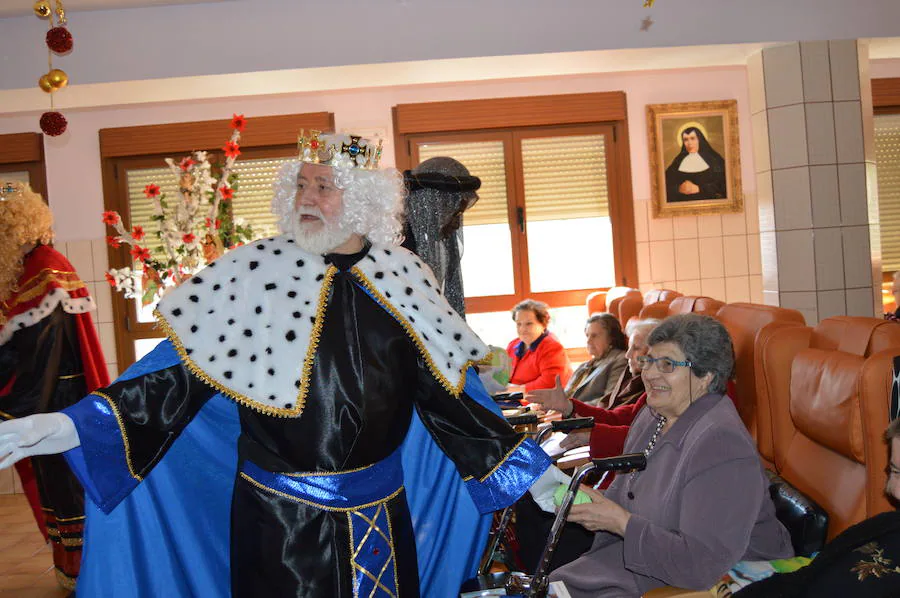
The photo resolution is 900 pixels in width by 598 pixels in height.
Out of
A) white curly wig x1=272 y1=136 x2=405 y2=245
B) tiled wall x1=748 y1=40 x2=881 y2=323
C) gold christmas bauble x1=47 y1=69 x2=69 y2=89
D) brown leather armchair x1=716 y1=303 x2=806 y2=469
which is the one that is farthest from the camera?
tiled wall x1=748 y1=40 x2=881 y2=323

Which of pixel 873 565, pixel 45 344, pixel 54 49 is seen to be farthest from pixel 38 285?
pixel 873 565

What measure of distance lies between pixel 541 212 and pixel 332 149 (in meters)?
4.89

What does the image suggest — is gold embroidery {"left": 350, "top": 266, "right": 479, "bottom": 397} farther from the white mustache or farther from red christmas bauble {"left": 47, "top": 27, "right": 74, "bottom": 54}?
red christmas bauble {"left": 47, "top": 27, "right": 74, "bottom": 54}

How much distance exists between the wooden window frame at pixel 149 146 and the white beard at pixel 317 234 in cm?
479

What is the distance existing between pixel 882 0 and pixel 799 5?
50 cm

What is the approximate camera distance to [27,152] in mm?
6617

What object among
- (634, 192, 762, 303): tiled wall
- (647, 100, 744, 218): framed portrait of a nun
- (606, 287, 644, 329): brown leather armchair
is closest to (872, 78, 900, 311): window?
(634, 192, 762, 303): tiled wall

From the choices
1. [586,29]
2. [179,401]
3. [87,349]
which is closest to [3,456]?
[179,401]

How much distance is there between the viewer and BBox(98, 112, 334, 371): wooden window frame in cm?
666

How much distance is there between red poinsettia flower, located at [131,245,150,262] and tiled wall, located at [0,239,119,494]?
2932 millimetres

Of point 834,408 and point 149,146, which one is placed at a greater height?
point 149,146

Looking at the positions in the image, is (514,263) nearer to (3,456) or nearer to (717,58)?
(717,58)

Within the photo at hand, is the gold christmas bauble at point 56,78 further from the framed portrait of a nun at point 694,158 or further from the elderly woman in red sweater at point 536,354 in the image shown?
the framed portrait of a nun at point 694,158

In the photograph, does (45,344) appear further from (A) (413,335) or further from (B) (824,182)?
(B) (824,182)
